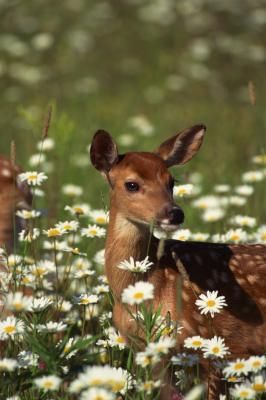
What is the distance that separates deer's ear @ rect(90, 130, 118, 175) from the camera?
14.5 ft

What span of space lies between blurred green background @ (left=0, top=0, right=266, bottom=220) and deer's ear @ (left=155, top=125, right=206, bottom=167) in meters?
3.57

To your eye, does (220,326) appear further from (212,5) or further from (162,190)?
(212,5)

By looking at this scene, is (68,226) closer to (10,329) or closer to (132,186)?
(132,186)

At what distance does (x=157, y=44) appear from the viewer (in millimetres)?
13109

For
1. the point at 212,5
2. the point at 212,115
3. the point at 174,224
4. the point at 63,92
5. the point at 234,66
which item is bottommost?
the point at 174,224

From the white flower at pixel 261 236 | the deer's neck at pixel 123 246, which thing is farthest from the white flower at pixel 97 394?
the white flower at pixel 261 236

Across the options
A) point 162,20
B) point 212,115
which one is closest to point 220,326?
point 212,115

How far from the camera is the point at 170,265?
4.41m

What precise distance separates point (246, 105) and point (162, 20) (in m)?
2.17

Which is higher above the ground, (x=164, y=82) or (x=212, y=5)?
(x=212, y=5)

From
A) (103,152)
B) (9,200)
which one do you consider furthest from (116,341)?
(9,200)

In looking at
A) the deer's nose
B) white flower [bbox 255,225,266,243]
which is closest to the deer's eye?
the deer's nose

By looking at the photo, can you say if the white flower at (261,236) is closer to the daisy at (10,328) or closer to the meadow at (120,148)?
the meadow at (120,148)

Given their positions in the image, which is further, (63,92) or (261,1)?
(261,1)
